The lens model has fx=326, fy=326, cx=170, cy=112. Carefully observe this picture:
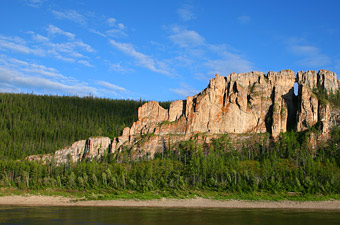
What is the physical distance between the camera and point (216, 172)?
9112 centimetres

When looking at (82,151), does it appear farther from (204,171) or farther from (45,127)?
(204,171)

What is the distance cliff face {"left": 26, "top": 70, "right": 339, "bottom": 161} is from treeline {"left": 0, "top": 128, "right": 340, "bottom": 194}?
10305 millimetres

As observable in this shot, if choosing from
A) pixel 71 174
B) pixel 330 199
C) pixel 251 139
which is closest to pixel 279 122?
pixel 251 139

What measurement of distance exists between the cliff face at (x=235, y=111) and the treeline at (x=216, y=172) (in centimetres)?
1030

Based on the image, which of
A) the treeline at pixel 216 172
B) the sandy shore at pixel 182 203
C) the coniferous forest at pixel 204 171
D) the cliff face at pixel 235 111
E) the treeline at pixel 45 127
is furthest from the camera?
the treeline at pixel 45 127

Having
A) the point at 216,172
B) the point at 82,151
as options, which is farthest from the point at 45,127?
the point at 216,172

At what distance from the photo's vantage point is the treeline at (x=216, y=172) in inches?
3319

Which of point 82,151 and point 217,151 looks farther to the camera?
point 82,151

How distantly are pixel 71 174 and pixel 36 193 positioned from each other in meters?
10.8

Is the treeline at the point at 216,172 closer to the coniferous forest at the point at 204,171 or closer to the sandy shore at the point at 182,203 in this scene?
the coniferous forest at the point at 204,171

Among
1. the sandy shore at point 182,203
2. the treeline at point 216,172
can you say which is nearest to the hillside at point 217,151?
the treeline at point 216,172

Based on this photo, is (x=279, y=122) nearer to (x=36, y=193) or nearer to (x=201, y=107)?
(x=201, y=107)

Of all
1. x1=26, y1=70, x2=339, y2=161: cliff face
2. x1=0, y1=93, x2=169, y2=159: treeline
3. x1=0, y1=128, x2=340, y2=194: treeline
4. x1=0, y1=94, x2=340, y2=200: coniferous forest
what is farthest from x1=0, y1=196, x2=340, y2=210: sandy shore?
x1=0, y1=93, x2=169, y2=159: treeline

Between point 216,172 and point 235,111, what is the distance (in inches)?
1714
